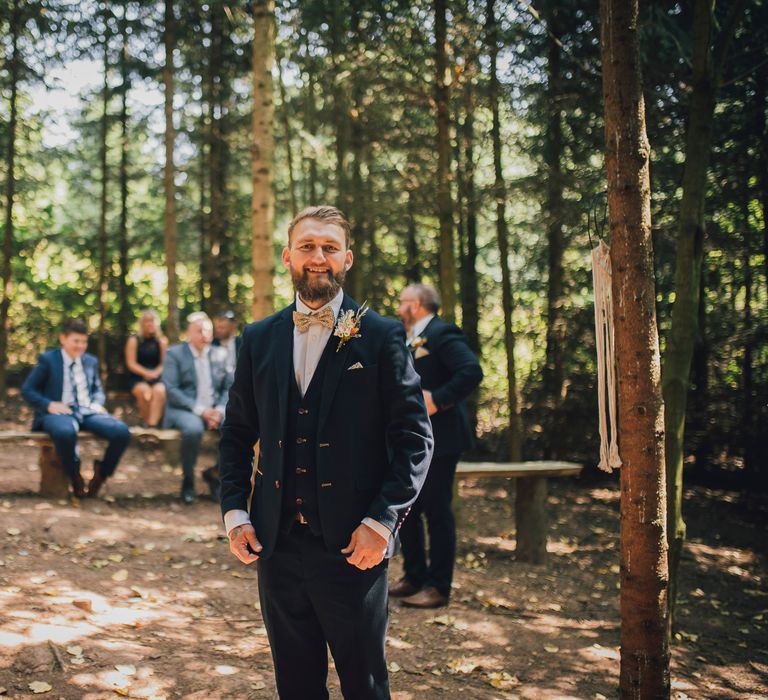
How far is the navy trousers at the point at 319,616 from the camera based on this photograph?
8.46 feet

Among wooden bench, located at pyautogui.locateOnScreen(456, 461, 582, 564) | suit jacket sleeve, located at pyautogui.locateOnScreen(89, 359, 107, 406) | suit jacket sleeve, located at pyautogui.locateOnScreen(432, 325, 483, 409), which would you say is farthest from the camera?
suit jacket sleeve, located at pyautogui.locateOnScreen(89, 359, 107, 406)

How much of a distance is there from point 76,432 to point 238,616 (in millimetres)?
3709

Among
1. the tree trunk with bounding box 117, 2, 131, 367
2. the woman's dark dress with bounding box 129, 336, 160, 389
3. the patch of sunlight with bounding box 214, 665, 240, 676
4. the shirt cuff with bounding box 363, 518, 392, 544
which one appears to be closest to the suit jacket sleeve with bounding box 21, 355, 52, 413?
the woman's dark dress with bounding box 129, 336, 160, 389

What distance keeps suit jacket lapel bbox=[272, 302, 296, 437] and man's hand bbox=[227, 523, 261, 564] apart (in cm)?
36

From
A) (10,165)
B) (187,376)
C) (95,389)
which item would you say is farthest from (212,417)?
Answer: (10,165)

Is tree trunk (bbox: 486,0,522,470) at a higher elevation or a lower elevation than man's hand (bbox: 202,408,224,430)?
higher

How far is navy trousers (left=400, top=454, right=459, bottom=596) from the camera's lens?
18.2ft

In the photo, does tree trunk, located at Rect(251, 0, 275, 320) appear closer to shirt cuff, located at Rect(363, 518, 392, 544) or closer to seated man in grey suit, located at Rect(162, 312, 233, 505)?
seated man in grey suit, located at Rect(162, 312, 233, 505)

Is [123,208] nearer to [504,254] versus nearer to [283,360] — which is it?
[504,254]

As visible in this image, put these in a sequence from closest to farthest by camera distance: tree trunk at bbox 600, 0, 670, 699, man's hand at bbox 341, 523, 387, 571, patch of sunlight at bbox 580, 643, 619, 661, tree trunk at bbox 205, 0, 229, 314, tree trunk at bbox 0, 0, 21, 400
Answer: man's hand at bbox 341, 523, 387, 571 → tree trunk at bbox 600, 0, 670, 699 → patch of sunlight at bbox 580, 643, 619, 661 → tree trunk at bbox 0, 0, 21, 400 → tree trunk at bbox 205, 0, 229, 314

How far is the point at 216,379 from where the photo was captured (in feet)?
29.7

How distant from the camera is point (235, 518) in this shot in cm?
267

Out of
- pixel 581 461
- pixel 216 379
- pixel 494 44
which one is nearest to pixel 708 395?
pixel 581 461

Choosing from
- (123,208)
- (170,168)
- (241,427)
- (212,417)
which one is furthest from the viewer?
(123,208)
